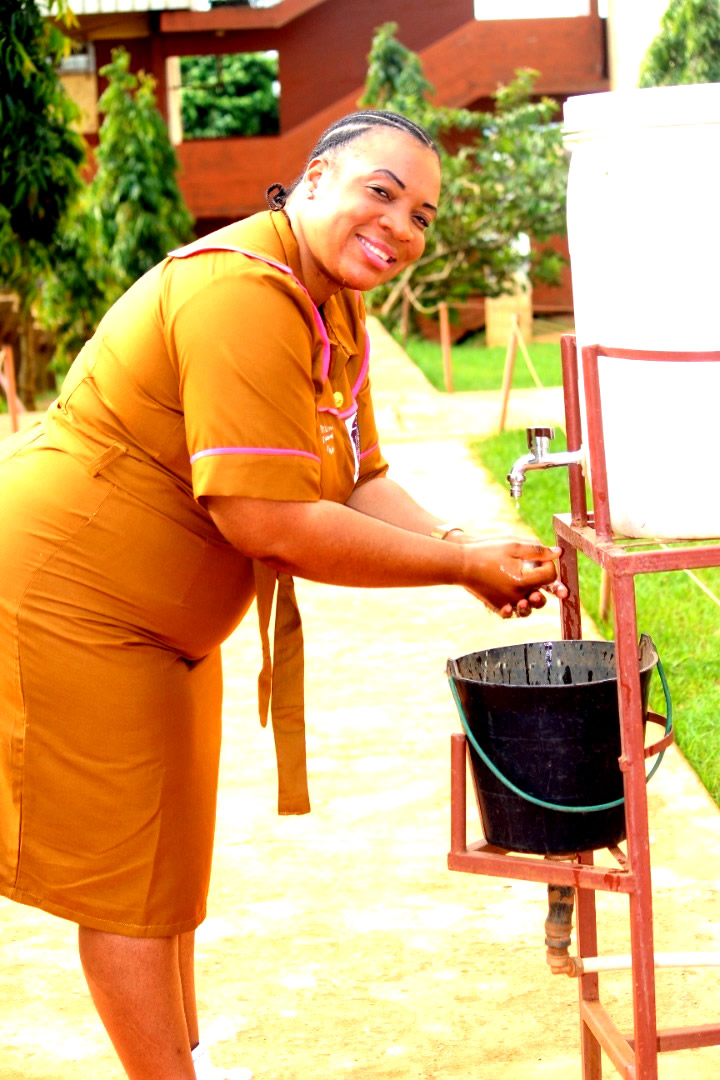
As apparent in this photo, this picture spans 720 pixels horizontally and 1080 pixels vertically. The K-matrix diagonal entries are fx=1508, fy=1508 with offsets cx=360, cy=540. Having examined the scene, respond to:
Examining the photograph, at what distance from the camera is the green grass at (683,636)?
4434 millimetres

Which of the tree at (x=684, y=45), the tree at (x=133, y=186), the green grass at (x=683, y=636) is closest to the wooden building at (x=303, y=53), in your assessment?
the tree at (x=133, y=186)

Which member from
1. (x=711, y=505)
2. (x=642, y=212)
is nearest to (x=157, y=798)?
(x=711, y=505)

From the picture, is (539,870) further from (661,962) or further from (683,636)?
(683,636)

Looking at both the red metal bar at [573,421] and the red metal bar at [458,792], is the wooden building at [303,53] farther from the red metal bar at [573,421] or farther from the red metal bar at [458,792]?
the red metal bar at [458,792]

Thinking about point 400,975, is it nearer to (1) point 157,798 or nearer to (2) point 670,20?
(1) point 157,798

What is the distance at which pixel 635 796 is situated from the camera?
6.70 feet

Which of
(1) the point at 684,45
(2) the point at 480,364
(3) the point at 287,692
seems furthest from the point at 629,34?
(3) the point at 287,692

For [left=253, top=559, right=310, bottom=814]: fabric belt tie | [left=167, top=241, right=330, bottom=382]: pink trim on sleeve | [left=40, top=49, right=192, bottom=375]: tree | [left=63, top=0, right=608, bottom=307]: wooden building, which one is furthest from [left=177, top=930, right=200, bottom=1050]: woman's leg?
[left=63, top=0, right=608, bottom=307]: wooden building

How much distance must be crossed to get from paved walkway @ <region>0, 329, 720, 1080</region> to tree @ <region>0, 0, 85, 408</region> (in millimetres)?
6281

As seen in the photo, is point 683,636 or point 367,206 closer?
point 367,206

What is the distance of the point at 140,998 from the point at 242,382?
934mm

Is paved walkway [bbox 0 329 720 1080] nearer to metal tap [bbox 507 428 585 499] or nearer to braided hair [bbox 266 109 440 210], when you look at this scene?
metal tap [bbox 507 428 585 499]

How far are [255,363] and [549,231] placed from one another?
16.1 meters

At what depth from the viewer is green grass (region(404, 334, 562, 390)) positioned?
1414 cm
